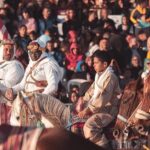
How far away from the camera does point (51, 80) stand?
11.0 metres

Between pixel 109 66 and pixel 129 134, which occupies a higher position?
pixel 109 66

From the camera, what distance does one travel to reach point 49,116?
10.4 m

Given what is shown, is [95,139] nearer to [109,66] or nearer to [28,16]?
[109,66]

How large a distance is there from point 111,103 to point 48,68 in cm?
121

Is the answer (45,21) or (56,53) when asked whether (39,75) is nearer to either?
(56,53)

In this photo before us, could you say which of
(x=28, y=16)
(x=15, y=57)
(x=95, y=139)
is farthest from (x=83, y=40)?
(x=95, y=139)

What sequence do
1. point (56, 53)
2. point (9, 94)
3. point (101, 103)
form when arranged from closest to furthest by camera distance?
1. point (101, 103)
2. point (9, 94)
3. point (56, 53)

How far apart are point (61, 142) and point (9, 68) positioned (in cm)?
703

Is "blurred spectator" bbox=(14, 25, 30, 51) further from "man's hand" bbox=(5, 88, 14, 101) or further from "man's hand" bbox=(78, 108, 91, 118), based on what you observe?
"man's hand" bbox=(78, 108, 91, 118)

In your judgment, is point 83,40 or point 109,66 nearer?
point 109,66

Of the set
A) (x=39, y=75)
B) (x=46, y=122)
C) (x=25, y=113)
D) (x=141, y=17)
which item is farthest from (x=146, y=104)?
(x=141, y=17)

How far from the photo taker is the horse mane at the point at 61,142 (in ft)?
15.4

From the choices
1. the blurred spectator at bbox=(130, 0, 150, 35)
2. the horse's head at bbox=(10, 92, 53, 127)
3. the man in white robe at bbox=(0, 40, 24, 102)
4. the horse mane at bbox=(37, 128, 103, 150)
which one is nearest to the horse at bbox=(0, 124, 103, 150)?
the horse mane at bbox=(37, 128, 103, 150)

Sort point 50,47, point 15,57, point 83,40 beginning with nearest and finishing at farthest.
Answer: point 15,57
point 50,47
point 83,40
